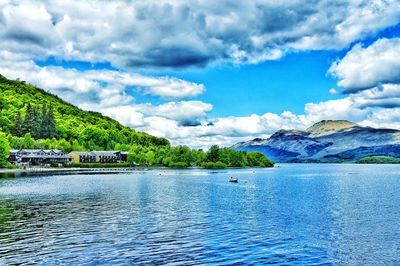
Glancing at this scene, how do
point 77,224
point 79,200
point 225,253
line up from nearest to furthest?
point 225,253 < point 77,224 < point 79,200

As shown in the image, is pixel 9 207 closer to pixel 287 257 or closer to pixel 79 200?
pixel 79 200

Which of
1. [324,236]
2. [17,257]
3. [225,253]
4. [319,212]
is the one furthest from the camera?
[319,212]

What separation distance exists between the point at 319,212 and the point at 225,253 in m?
32.8

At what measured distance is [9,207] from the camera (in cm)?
6650

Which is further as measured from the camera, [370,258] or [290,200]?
[290,200]

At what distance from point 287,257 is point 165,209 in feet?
112

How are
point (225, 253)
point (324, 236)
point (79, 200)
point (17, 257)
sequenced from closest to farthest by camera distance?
1. point (17, 257)
2. point (225, 253)
3. point (324, 236)
4. point (79, 200)

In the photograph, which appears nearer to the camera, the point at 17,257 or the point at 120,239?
the point at 17,257

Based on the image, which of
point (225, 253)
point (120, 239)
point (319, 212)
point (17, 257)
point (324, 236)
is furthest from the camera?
point (319, 212)

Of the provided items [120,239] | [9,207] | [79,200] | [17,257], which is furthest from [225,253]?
[79,200]

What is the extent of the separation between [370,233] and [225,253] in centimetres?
2053

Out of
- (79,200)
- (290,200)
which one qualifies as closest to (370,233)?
(290,200)

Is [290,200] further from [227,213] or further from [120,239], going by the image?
[120,239]

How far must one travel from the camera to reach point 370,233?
47250 millimetres
